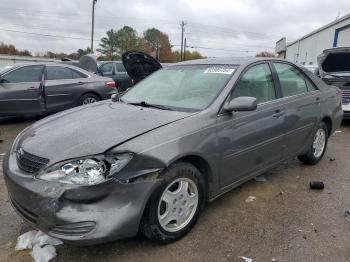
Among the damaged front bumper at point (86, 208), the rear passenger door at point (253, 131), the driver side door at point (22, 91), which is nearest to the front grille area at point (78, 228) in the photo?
the damaged front bumper at point (86, 208)

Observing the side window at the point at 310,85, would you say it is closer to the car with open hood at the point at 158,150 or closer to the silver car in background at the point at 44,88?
the car with open hood at the point at 158,150

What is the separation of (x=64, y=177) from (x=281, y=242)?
1.89m

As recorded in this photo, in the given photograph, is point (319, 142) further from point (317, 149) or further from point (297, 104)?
point (297, 104)

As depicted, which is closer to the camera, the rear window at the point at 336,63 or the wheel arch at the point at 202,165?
the wheel arch at the point at 202,165

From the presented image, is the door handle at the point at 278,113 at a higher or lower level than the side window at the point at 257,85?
lower

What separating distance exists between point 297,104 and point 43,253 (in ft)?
10.8

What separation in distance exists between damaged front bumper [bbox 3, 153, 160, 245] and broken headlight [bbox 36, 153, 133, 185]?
0.05 meters

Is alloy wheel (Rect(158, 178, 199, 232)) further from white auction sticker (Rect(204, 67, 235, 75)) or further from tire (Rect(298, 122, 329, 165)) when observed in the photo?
tire (Rect(298, 122, 329, 165))

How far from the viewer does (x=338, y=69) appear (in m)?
9.23

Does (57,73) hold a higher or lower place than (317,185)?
higher

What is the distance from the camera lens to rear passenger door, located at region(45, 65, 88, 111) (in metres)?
8.52

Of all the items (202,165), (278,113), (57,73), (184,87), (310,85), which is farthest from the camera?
(57,73)

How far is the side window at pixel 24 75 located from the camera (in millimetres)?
8180

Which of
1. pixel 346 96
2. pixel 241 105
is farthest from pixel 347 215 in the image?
pixel 346 96
